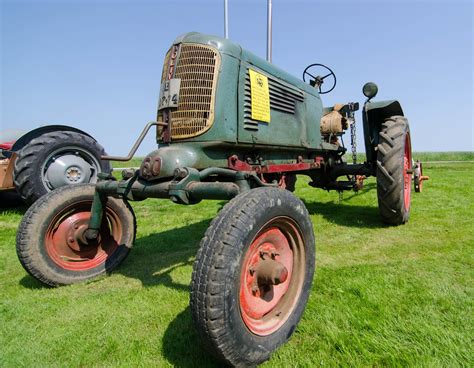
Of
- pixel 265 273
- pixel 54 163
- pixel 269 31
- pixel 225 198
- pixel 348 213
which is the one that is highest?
pixel 269 31

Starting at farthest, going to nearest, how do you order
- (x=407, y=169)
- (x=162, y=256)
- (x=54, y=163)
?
(x=54, y=163) → (x=407, y=169) → (x=162, y=256)

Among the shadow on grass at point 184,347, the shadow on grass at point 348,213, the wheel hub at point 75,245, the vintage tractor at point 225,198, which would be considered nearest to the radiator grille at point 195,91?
the vintage tractor at point 225,198

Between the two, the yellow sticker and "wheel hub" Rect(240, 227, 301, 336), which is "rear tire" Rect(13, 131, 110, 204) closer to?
the yellow sticker

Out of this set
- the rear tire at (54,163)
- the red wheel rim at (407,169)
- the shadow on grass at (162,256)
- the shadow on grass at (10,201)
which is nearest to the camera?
the shadow on grass at (162,256)

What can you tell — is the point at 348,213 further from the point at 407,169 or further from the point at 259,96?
the point at 259,96

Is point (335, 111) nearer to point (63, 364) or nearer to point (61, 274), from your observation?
point (61, 274)

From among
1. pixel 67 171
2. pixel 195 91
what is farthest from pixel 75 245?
pixel 67 171

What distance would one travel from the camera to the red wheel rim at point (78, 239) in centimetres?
275

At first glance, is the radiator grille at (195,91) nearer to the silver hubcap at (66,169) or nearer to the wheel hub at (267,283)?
the wheel hub at (267,283)

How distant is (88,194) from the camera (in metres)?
2.83

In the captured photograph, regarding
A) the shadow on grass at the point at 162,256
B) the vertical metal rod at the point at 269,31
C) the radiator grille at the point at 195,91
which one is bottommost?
the shadow on grass at the point at 162,256

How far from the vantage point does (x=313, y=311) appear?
2.15m

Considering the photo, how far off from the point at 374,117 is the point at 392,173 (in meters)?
1.35

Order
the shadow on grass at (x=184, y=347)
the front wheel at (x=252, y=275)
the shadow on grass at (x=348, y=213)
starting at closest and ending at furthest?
1. the front wheel at (x=252, y=275)
2. the shadow on grass at (x=184, y=347)
3. the shadow on grass at (x=348, y=213)
